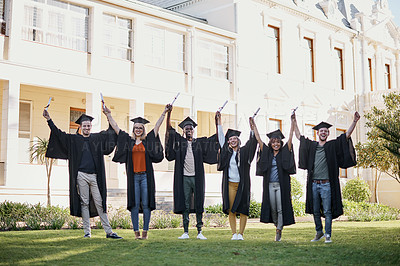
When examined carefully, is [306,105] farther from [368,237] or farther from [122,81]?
[368,237]

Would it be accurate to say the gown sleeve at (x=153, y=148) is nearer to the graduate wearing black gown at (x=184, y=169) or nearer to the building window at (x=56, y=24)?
the graduate wearing black gown at (x=184, y=169)

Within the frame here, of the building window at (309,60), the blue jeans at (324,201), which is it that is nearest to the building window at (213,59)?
the building window at (309,60)

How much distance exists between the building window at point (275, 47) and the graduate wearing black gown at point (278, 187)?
15775mm

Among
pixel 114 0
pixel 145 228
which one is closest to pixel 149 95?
pixel 114 0

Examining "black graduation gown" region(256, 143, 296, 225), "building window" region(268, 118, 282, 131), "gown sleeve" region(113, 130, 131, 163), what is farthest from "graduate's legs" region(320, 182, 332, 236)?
"building window" region(268, 118, 282, 131)

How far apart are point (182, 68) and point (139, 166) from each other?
1260cm

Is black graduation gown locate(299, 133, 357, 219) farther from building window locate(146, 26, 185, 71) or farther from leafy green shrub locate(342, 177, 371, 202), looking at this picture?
leafy green shrub locate(342, 177, 371, 202)

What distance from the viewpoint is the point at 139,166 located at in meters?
9.91

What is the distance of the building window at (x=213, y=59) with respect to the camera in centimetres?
2262

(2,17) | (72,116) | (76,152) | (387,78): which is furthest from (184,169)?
(387,78)

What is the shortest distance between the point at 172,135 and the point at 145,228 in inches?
76.3

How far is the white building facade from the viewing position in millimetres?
17266

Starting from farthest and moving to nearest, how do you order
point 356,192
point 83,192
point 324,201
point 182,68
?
1. point 356,192
2. point 182,68
3. point 324,201
4. point 83,192

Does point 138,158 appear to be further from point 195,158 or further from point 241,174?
point 241,174
